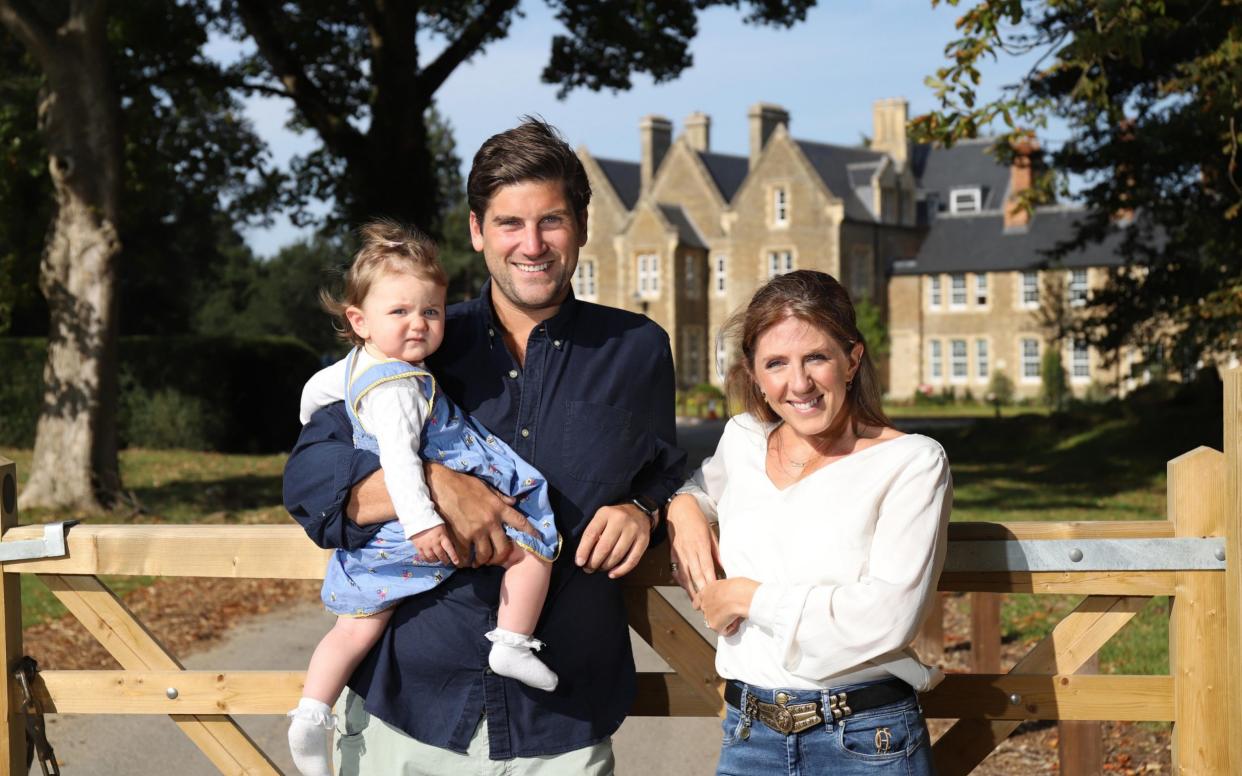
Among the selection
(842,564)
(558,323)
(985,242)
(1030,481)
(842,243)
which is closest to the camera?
(842,564)

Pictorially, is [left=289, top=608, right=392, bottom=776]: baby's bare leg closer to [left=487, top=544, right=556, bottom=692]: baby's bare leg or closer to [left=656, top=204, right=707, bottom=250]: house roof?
[left=487, top=544, right=556, bottom=692]: baby's bare leg

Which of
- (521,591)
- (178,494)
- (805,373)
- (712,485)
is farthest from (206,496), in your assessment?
(805,373)

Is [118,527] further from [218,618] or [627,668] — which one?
[218,618]

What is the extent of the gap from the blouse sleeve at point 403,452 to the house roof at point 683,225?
59096 millimetres

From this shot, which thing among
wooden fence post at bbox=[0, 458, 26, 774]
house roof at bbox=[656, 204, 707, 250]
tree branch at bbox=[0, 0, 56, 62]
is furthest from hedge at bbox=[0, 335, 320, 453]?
house roof at bbox=[656, 204, 707, 250]

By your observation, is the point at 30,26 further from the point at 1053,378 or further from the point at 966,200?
the point at 966,200

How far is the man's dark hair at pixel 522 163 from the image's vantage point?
332 cm

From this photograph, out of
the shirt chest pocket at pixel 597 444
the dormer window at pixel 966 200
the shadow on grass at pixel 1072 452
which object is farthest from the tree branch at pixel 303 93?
the dormer window at pixel 966 200

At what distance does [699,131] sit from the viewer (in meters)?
65.1

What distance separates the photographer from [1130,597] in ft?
12.1

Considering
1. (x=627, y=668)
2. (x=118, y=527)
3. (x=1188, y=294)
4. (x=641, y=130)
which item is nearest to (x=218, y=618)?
(x=118, y=527)

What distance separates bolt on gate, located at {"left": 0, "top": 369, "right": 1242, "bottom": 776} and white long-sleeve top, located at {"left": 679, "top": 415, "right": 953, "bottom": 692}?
1.51 ft

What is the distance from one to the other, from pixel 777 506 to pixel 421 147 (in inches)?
694

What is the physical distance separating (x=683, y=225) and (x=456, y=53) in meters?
42.9
